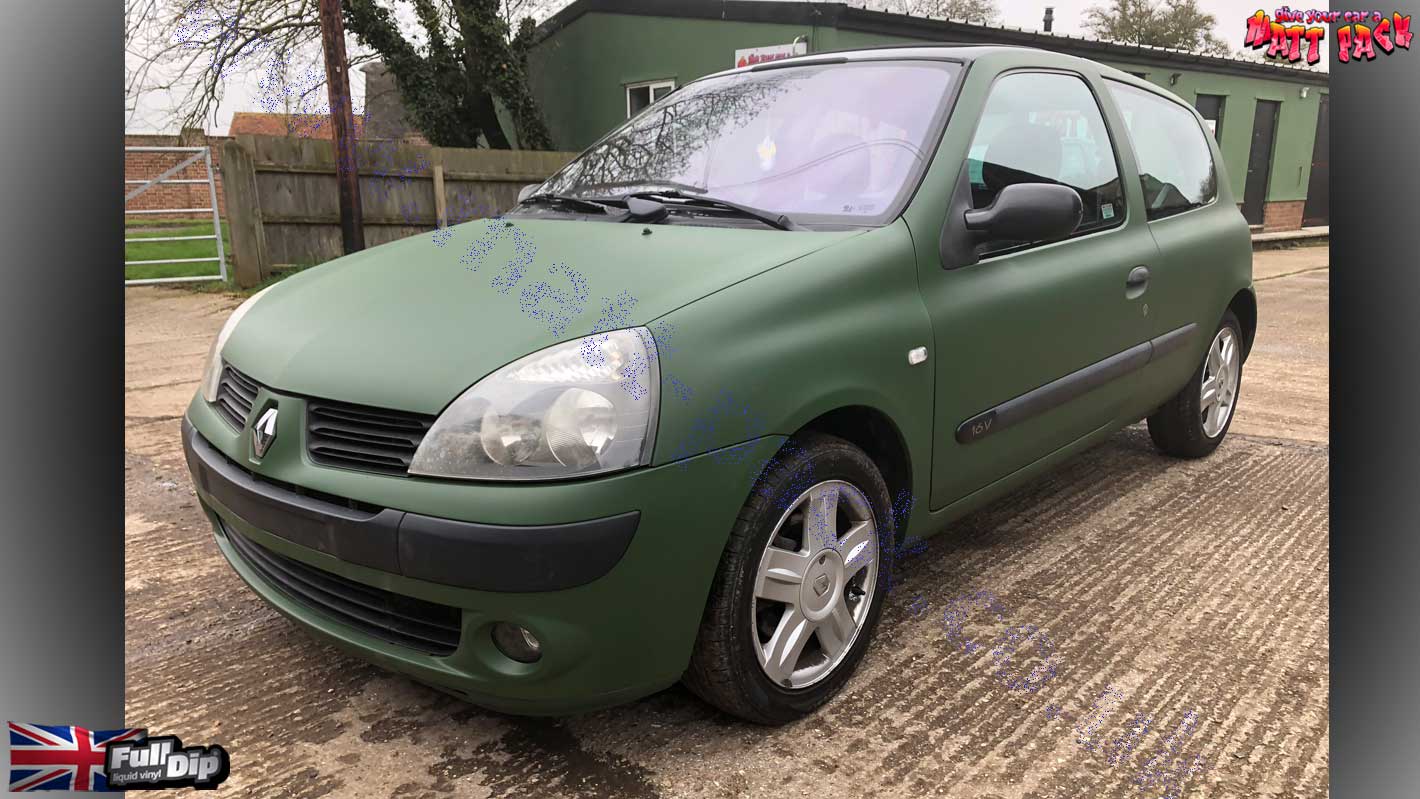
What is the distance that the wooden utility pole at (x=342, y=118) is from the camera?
26.0ft

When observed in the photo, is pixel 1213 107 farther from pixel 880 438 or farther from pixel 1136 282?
pixel 880 438

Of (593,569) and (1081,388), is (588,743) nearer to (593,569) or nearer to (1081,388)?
(593,569)

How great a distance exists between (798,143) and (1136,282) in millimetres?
1473

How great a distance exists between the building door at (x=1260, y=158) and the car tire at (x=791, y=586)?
63.6 ft

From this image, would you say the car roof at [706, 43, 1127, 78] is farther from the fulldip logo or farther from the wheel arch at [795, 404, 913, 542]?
the fulldip logo

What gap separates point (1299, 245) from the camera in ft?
54.7

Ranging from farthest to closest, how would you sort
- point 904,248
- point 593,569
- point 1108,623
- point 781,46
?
point 781,46
point 1108,623
point 904,248
point 593,569

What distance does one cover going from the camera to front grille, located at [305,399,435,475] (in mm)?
1822

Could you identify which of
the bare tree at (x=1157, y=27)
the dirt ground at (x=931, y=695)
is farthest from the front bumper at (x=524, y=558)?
the bare tree at (x=1157, y=27)

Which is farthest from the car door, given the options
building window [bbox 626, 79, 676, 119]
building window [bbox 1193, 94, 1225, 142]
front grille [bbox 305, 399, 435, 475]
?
building window [bbox 1193, 94, 1225, 142]

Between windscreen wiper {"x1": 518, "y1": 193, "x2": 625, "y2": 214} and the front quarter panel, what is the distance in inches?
30.7

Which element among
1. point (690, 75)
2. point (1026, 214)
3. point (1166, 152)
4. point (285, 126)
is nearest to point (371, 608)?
point (1026, 214)

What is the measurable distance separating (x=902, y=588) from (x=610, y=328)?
61.2 inches

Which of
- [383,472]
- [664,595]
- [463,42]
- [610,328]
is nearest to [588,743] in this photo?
[664,595]
